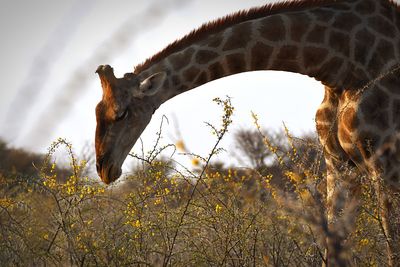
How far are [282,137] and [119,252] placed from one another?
14698 millimetres

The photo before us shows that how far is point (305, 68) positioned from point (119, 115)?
1738 mm

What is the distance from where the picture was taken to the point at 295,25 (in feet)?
17.1

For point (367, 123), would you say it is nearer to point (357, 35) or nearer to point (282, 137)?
point (357, 35)

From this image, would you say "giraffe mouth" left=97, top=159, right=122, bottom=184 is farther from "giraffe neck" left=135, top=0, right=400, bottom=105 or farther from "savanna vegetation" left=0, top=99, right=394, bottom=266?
"giraffe neck" left=135, top=0, right=400, bottom=105

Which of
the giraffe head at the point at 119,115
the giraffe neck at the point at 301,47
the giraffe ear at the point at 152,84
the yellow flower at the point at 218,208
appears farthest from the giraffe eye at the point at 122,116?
the yellow flower at the point at 218,208

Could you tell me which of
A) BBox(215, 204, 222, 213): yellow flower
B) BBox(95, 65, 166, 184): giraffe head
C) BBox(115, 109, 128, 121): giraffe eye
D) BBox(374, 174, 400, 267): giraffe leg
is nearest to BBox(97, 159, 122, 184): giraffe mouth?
BBox(95, 65, 166, 184): giraffe head

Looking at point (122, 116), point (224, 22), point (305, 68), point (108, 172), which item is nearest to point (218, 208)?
point (108, 172)

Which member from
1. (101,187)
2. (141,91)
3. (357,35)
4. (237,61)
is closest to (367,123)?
(357,35)

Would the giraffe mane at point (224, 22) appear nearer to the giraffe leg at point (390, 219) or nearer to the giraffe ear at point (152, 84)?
the giraffe ear at point (152, 84)

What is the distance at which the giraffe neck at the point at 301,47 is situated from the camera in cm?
506

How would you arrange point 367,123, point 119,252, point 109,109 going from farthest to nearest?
point 109,109 < point 367,123 < point 119,252

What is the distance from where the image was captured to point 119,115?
5.01 metres

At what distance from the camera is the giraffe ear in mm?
5121

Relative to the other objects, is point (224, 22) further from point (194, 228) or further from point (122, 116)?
point (194, 228)
